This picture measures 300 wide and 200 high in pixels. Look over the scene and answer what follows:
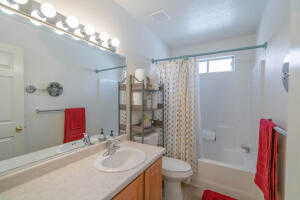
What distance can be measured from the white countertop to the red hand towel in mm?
236

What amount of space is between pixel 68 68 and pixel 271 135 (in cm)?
169

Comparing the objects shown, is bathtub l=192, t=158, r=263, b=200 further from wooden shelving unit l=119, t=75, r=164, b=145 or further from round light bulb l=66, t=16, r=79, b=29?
round light bulb l=66, t=16, r=79, b=29

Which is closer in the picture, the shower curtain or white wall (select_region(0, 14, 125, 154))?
white wall (select_region(0, 14, 125, 154))

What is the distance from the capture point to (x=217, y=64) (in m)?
2.73

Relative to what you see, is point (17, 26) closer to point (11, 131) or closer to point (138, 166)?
point (11, 131)

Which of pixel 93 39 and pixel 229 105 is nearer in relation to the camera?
pixel 93 39

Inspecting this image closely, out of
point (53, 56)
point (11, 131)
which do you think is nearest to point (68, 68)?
point (53, 56)

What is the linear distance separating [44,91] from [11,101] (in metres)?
0.20

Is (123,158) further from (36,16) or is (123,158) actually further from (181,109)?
(36,16)

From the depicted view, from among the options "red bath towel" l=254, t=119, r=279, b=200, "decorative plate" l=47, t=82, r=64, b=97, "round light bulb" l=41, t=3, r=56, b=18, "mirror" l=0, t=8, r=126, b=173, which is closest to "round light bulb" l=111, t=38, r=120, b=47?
"mirror" l=0, t=8, r=126, b=173

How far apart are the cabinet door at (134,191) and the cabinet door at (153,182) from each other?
0.07m

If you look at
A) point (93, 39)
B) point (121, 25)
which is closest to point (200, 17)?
point (121, 25)

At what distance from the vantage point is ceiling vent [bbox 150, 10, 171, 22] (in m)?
1.80

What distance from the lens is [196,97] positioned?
6.58ft
